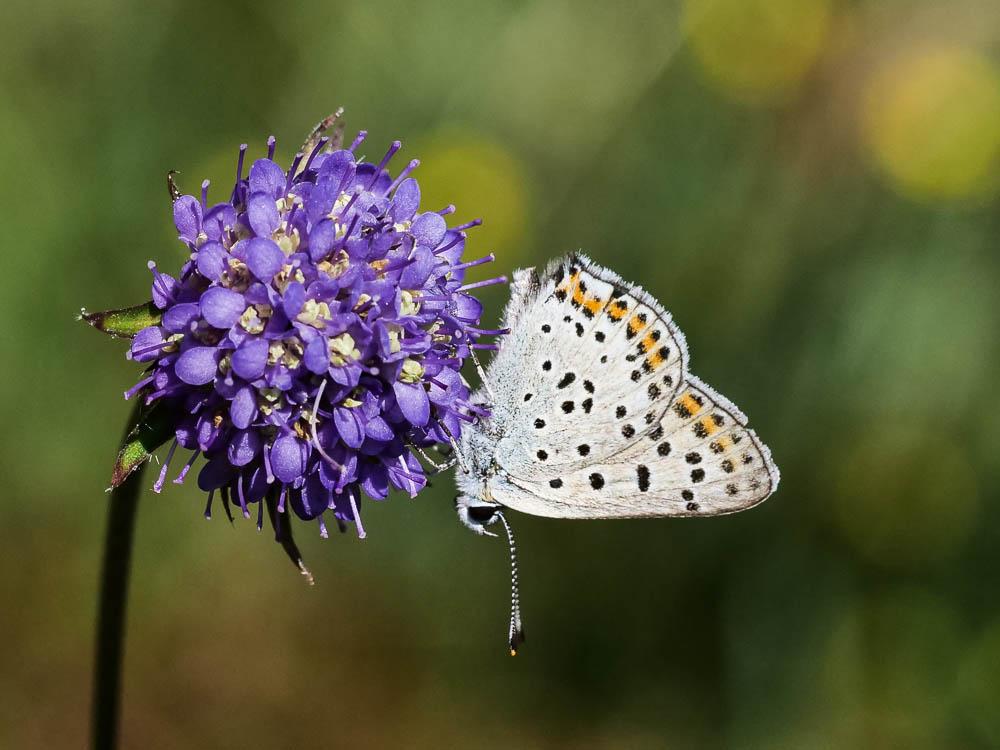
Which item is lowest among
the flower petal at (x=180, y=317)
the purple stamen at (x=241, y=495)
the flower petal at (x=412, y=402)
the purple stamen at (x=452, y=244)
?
the purple stamen at (x=241, y=495)

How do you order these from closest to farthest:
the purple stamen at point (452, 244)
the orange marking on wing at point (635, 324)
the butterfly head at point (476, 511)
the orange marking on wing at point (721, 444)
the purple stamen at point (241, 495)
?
the purple stamen at point (241, 495) → the purple stamen at point (452, 244) → the orange marking on wing at point (635, 324) → the orange marking on wing at point (721, 444) → the butterfly head at point (476, 511)

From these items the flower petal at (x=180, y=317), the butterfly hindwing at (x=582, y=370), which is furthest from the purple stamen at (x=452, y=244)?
the flower petal at (x=180, y=317)

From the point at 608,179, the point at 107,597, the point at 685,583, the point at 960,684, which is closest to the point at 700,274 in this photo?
the point at 608,179

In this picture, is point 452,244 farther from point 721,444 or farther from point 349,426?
point 721,444

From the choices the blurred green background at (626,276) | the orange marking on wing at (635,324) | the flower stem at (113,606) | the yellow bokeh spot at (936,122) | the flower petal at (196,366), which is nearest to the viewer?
the flower petal at (196,366)

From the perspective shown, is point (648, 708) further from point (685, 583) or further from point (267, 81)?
point (267, 81)

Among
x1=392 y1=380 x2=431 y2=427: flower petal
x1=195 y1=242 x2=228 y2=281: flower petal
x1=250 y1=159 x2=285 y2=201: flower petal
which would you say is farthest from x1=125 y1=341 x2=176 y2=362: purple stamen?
x1=392 y1=380 x2=431 y2=427: flower petal

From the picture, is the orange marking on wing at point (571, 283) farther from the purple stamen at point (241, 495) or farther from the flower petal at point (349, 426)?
the purple stamen at point (241, 495)
